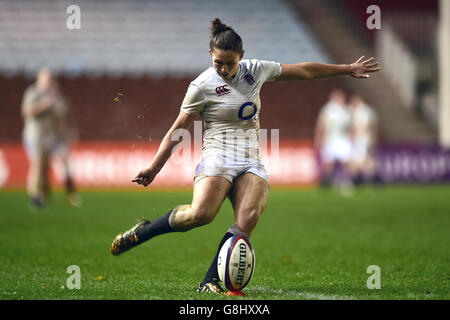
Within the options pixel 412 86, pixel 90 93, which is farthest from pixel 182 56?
pixel 412 86

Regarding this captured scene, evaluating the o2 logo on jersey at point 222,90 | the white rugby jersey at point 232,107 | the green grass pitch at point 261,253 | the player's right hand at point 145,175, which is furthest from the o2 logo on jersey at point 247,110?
the green grass pitch at point 261,253

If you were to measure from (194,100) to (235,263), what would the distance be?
4.06ft

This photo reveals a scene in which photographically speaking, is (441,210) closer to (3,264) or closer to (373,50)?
(3,264)

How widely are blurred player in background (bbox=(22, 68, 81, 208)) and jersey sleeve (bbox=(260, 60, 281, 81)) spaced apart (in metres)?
9.28

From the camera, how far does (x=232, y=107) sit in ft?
18.9

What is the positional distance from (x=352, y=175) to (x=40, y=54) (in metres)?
11.7

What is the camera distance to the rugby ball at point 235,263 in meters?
5.50

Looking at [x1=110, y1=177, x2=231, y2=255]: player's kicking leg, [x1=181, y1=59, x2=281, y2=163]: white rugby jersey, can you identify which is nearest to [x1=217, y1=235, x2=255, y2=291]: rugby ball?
[x1=110, y1=177, x2=231, y2=255]: player's kicking leg

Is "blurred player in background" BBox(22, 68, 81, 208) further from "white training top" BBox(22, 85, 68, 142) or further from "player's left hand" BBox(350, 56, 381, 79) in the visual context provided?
"player's left hand" BBox(350, 56, 381, 79)

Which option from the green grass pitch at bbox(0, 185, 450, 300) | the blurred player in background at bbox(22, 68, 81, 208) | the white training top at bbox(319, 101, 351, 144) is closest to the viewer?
the green grass pitch at bbox(0, 185, 450, 300)

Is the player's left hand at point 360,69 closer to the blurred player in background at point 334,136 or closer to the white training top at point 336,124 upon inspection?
the blurred player in background at point 334,136

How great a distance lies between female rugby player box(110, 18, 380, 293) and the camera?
18.6ft


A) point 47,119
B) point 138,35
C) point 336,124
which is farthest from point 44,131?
point 138,35
